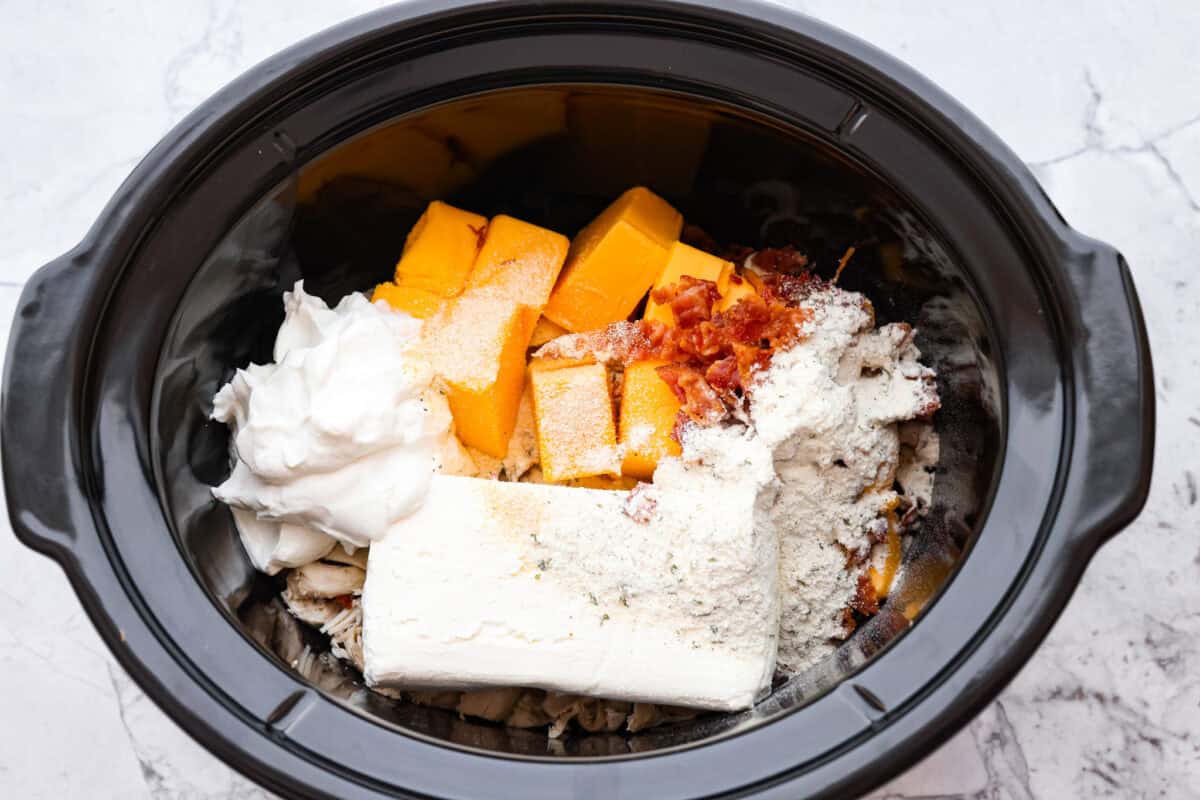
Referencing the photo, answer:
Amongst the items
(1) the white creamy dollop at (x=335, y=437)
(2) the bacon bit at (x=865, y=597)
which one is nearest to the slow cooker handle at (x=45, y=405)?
(1) the white creamy dollop at (x=335, y=437)

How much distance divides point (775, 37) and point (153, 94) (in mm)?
960

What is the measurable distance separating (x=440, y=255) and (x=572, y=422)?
0.27 m

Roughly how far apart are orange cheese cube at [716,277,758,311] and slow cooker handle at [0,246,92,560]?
70cm

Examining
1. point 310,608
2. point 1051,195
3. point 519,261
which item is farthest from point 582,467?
point 1051,195

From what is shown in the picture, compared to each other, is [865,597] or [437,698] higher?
[865,597]

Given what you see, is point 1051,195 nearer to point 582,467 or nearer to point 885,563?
point 885,563

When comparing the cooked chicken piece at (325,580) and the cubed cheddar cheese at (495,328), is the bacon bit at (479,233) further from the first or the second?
the cooked chicken piece at (325,580)

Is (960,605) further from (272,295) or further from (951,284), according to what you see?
(272,295)

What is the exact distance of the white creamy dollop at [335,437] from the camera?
113 centimetres

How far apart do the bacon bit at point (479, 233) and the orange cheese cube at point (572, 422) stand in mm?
203

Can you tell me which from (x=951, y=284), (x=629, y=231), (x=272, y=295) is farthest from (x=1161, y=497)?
(x=272, y=295)

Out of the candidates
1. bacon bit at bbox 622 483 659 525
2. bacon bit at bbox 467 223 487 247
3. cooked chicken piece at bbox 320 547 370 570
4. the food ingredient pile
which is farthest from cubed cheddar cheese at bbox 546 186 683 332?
cooked chicken piece at bbox 320 547 370 570

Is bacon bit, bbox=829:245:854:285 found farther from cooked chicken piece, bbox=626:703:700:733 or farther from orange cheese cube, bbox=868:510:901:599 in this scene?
cooked chicken piece, bbox=626:703:700:733

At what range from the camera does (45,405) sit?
3.34ft
